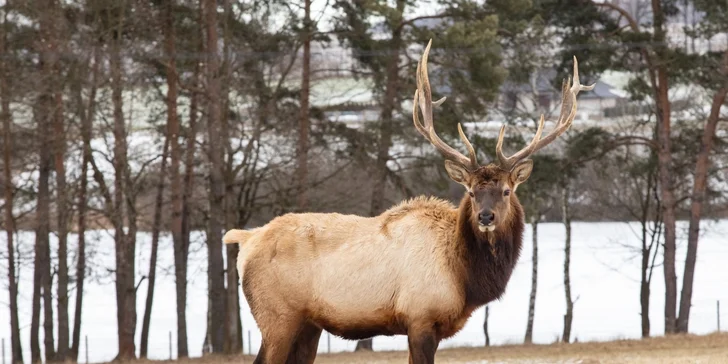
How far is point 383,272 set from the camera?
321 inches

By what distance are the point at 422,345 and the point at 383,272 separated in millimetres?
672

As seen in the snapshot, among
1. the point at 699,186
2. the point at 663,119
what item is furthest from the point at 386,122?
the point at 699,186

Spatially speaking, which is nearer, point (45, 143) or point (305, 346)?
point (305, 346)

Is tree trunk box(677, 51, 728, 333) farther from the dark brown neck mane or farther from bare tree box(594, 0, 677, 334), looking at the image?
the dark brown neck mane

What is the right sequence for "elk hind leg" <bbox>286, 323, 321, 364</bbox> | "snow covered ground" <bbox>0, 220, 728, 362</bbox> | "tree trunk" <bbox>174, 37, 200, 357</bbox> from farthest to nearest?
"snow covered ground" <bbox>0, 220, 728, 362</bbox> < "tree trunk" <bbox>174, 37, 200, 357</bbox> < "elk hind leg" <bbox>286, 323, 321, 364</bbox>

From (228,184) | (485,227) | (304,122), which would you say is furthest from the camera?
(304,122)

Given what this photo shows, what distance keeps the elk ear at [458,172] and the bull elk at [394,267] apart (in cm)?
1

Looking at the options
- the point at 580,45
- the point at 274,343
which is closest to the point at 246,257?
the point at 274,343

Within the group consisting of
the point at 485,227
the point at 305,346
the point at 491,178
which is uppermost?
the point at 491,178

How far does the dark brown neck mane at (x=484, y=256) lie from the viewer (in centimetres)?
811

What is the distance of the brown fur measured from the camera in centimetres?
805

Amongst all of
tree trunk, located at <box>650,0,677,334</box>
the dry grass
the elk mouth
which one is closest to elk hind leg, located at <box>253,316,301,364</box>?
the elk mouth

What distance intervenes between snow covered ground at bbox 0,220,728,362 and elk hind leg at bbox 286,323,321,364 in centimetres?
1699

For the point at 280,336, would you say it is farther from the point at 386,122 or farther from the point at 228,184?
the point at 386,122
